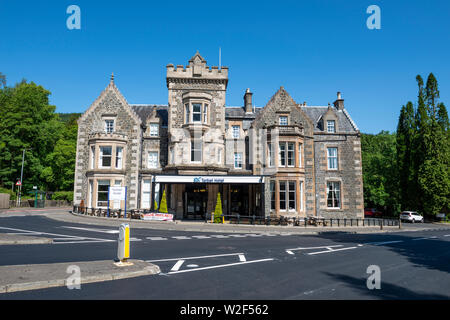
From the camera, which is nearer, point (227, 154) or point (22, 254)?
point (22, 254)

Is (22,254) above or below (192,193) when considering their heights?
below

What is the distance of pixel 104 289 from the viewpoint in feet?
20.1

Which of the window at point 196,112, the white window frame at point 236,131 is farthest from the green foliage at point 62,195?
the white window frame at point 236,131

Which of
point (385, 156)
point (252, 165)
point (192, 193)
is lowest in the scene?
point (192, 193)

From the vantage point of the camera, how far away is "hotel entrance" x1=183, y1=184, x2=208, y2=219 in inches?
1100

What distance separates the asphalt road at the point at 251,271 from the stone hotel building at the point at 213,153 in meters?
14.3

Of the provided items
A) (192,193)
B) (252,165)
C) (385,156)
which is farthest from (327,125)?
(385,156)

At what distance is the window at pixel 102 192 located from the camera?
28.4 meters

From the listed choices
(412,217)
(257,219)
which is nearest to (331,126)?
(257,219)

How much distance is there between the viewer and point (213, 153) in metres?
27.8

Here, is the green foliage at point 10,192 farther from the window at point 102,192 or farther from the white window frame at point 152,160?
the white window frame at point 152,160
